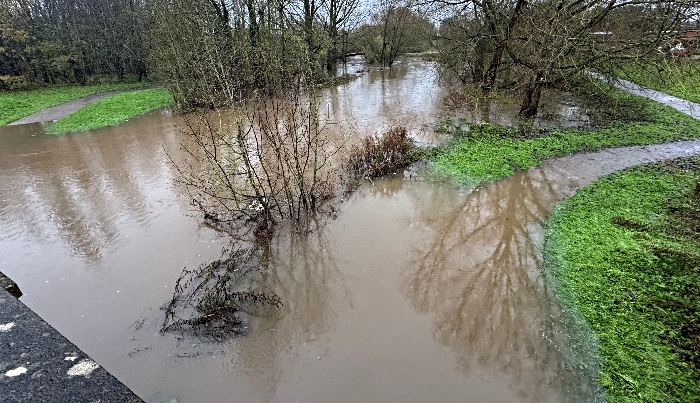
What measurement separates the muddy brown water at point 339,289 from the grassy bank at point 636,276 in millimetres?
395

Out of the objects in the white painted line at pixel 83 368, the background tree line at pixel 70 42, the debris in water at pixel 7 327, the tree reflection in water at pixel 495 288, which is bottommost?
the tree reflection in water at pixel 495 288

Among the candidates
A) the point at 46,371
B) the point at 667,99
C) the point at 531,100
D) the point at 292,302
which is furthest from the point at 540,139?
the point at 46,371

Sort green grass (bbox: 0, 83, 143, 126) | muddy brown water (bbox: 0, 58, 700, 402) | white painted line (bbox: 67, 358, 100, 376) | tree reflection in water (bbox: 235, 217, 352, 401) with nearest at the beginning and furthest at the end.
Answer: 1. white painted line (bbox: 67, 358, 100, 376)
2. muddy brown water (bbox: 0, 58, 700, 402)
3. tree reflection in water (bbox: 235, 217, 352, 401)
4. green grass (bbox: 0, 83, 143, 126)

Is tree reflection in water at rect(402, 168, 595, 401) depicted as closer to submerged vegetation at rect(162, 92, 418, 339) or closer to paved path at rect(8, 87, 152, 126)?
submerged vegetation at rect(162, 92, 418, 339)

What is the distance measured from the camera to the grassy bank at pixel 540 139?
29.2 ft

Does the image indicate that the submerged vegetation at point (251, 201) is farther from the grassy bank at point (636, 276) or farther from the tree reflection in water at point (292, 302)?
the grassy bank at point (636, 276)

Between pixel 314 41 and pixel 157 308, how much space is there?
56.8 ft

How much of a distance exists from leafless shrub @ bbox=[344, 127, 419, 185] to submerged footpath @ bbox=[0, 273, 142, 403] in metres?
5.90

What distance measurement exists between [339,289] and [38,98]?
2219 centimetres

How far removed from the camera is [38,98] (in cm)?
1978

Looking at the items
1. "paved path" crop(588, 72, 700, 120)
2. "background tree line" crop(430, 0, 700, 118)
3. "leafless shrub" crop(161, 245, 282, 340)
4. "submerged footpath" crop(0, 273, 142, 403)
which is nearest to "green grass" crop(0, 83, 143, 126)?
"leafless shrub" crop(161, 245, 282, 340)

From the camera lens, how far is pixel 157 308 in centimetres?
491

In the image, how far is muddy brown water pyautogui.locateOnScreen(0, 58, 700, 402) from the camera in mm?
3973

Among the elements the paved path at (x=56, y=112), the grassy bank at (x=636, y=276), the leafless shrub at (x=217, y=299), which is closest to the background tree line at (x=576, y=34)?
the grassy bank at (x=636, y=276)
